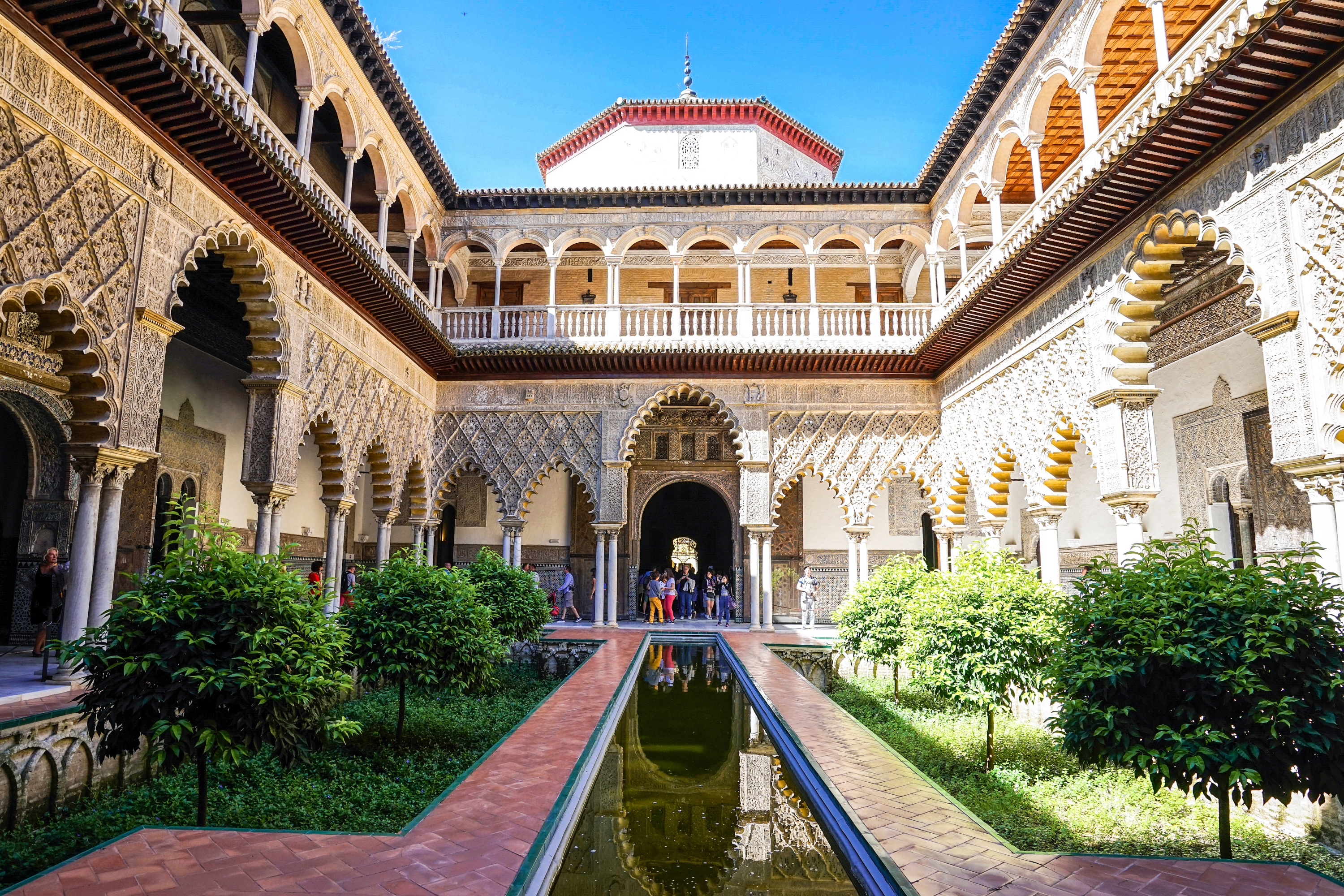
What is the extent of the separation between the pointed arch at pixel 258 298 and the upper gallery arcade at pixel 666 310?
0.05m

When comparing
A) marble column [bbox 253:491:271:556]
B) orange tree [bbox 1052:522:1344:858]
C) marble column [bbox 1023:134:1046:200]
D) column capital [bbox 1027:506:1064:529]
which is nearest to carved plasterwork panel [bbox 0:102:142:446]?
marble column [bbox 253:491:271:556]

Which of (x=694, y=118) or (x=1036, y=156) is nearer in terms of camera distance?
(x=1036, y=156)

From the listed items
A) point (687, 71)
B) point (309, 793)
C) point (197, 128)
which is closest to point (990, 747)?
point (309, 793)

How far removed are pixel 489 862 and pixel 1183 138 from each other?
7.05m

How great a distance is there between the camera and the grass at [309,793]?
169 inches

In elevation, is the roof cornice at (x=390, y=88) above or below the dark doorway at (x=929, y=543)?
above

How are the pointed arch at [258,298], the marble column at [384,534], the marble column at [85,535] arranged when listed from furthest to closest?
1. the marble column at [384,534]
2. the pointed arch at [258,298]
3. the marble column at [85,535]

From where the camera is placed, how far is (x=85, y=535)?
20.2 feet

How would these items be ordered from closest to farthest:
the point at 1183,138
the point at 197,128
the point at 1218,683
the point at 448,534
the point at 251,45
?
the point at 1218,683
the point at 1183,138
the point at 197,128
the point at 251,45
the point at 448,534

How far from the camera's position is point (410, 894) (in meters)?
2.96

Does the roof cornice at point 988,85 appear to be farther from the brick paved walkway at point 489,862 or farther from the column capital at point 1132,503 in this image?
the brick paved walkway at point 489,862

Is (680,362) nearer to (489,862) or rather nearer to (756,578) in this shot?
(756,578)

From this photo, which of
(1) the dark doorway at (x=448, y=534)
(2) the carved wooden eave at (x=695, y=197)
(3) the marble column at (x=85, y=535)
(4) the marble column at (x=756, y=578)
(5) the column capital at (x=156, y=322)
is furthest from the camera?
→ (1) the dark doorway at (x=448, y=534)

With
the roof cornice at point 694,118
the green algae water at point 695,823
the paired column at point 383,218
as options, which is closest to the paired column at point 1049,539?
the green algae water at point 695,823
